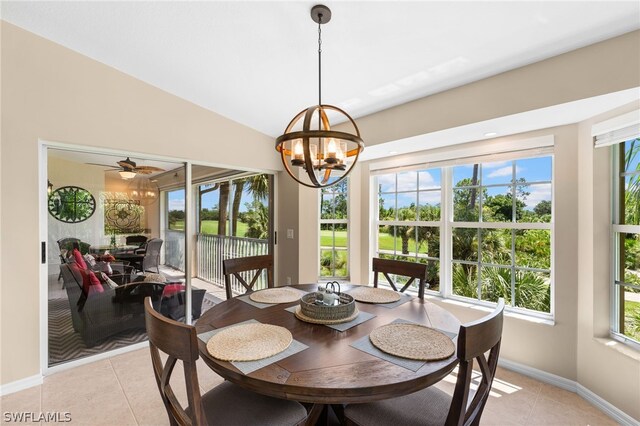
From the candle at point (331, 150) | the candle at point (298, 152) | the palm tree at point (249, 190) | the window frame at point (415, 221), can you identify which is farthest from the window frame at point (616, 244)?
the palm tree at point (249, 190)

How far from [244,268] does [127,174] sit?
1.58 m

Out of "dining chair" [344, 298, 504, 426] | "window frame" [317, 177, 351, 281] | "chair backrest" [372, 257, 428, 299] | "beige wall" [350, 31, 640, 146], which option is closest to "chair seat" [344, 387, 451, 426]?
"dining chair" [344, 298, 504, 426]

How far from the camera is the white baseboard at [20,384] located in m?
2.18

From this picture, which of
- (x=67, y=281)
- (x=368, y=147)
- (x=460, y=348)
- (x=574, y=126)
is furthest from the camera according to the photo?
(x=368, y=147)

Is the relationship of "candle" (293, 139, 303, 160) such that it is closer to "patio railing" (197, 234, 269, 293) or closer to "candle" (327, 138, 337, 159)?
"candle" (327, 138, 337, 159)

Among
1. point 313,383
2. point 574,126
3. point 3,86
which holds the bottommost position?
point 313,383

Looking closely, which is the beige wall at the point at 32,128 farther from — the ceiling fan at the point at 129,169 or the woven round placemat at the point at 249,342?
the woven round placemat at the point at 249,342

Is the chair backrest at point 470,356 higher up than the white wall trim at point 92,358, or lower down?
higher up

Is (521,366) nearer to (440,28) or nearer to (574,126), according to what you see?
(574,126)

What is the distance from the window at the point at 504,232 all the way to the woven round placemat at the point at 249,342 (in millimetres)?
2407

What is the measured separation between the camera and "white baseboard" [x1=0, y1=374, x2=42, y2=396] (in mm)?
2184

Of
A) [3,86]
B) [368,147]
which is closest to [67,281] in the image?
[3,86]

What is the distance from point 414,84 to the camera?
7.97 ft

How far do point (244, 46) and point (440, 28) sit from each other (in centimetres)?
139
